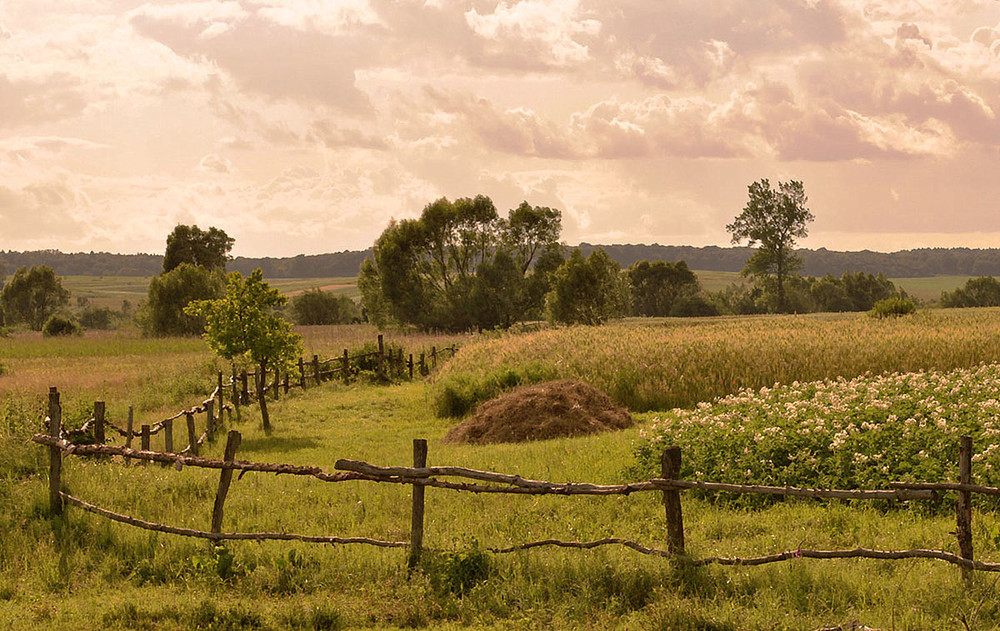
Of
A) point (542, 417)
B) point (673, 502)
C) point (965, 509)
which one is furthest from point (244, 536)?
point (542, 417)

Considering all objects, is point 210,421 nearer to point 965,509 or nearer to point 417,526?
point 417,526

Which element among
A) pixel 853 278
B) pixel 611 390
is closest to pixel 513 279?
pixel 611 390

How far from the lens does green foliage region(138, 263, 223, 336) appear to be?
69.2m

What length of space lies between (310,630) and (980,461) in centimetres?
834

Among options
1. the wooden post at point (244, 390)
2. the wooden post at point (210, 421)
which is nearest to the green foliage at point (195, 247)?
the wooden post at point (244, 390)

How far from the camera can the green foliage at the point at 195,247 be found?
8125 cm

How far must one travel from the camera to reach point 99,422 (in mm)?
13352

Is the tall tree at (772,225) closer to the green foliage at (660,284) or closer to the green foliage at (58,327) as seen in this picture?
the green foliage at (660,284)

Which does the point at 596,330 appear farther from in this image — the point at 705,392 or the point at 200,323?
the point at 200,323

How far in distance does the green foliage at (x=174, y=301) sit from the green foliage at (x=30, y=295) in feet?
125

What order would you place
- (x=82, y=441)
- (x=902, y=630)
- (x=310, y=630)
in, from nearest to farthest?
(x=902, y=630) → (x=310, y=630) → (x=82, y=441)

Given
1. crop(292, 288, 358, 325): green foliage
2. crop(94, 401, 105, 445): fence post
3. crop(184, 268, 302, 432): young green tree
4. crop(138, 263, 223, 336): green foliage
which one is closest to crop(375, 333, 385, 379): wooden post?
crop(184, 268, 302, 432): young green tree

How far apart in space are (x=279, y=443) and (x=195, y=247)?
69.4 meters

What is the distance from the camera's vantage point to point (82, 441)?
14039 millimetres
